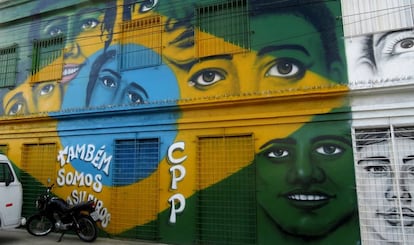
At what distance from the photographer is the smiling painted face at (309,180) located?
661cm

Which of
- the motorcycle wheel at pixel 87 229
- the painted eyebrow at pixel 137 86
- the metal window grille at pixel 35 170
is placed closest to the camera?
the motorcycle wheel at pixel 87 229

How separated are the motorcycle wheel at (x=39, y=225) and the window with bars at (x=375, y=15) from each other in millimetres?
8112

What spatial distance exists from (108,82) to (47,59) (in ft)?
8.70

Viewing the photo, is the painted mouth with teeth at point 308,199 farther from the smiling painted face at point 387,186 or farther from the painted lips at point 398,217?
the painted lips at point 398,217

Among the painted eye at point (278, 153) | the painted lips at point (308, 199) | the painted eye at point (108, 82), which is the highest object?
the painted eye at point (108, 82)

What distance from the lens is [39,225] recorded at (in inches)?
339

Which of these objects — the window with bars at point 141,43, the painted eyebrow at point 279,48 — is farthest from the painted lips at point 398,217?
the window with bars at point 141,43

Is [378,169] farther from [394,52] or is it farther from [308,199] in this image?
[394,52]

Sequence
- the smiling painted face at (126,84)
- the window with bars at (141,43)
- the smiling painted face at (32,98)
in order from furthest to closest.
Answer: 1. the smiling painted face at (32,98)
2. the window with bars at (141,43)
3. the smiling painted face at (126,84)

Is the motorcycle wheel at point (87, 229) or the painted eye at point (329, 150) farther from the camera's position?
the motorcycle wheel at point (87, 229)

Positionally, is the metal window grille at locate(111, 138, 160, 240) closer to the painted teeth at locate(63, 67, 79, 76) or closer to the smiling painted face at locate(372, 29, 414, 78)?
the painted teeth at locate(63, 67, 79, 76)

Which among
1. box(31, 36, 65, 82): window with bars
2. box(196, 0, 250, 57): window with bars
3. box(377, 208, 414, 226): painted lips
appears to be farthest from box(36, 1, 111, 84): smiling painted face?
box(377, 208, 414, 226): painted lips

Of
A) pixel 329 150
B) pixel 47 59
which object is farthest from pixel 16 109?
pixel 329 150

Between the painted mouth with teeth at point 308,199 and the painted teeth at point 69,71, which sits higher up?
the painted teeth at point 69,71
